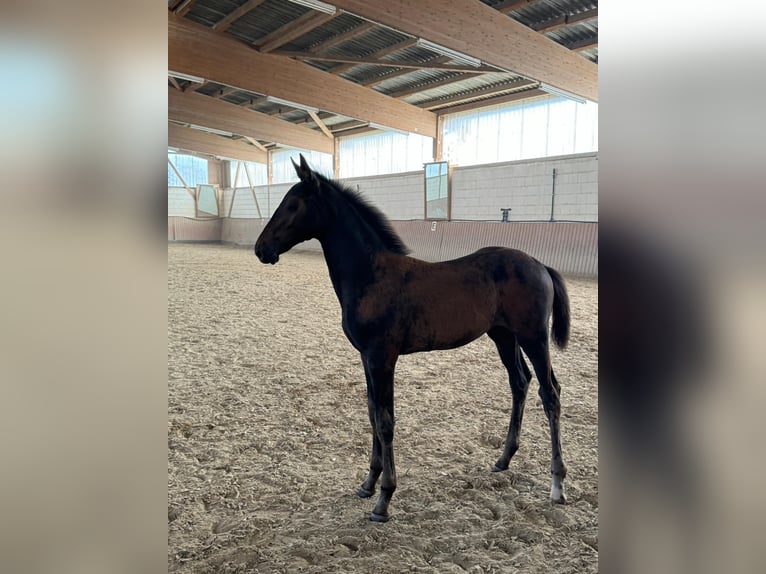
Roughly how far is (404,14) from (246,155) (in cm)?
1197

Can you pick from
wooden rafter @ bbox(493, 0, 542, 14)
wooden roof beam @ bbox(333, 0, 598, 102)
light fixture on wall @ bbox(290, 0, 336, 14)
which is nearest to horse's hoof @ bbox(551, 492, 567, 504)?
wooden roof beam @ bbox(333, 0, 598, 102)

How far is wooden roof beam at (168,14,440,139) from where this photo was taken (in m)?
6.45

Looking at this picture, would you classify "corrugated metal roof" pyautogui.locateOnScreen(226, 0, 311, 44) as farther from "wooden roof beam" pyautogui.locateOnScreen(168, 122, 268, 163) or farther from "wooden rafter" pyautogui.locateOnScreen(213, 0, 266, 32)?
"wooden roof beam" pyautogui.locateOnScreen(168, 122, 268, 163)

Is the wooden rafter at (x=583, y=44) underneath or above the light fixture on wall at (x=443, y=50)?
above

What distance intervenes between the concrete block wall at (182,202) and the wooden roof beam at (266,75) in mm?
11539

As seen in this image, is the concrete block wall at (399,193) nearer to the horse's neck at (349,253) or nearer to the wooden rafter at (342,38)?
the wooden rafter at (342,38)

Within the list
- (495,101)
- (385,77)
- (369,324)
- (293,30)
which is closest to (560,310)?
(369,324)

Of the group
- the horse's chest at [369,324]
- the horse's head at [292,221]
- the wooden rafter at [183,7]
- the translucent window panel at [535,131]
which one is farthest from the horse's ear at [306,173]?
the translucent window panel at [535,131]

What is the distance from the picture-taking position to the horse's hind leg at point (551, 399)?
2.09 m

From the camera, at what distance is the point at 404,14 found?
4957 millimetres
